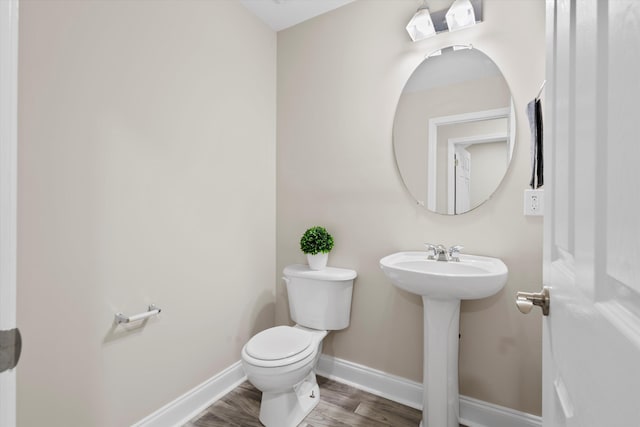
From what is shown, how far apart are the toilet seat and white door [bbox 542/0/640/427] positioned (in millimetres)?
1131

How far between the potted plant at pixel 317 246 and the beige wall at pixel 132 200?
16.9 inches

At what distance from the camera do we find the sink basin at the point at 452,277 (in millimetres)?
1285

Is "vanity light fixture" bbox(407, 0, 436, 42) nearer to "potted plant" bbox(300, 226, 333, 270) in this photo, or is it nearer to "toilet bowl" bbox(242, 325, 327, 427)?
"potted plant" bbox(300, 226, 333, 270)

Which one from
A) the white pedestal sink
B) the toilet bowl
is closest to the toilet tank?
the toilet bowl

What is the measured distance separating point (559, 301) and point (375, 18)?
6.47 feet

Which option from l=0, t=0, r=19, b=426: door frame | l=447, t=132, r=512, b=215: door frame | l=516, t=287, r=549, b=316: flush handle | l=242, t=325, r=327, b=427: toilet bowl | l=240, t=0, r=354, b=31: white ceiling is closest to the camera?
l=0, t=0, r=19, b=426: door frame

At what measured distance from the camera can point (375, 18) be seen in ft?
6.34

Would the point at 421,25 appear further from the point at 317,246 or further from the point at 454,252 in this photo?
the point at 317,246

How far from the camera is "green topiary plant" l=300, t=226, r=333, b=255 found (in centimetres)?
197

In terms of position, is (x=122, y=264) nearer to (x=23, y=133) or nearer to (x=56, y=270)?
(x=56, y=270)

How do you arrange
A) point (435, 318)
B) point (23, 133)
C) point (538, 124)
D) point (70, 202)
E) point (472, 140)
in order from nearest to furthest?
1. point (23, 133)
2. point (70, 202)
3. point (538, 124)
4. point (435, 318)
5. point (472, 140)

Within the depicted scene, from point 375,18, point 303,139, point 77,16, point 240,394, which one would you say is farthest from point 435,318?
point 77,16

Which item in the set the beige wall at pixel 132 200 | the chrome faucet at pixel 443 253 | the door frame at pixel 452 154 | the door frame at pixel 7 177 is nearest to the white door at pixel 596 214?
the door frame at pixel 7 177

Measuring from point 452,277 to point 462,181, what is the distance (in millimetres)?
667
